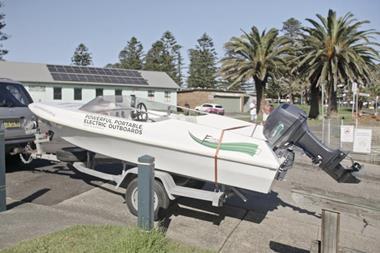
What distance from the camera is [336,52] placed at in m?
28.0

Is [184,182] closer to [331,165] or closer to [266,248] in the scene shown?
[266,248]

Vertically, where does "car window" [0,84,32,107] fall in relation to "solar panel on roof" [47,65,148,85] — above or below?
below

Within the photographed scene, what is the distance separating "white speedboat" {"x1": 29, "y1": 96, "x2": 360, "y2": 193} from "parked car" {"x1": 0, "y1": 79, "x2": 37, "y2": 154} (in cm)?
119

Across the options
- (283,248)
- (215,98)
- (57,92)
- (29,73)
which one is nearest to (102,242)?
(283,248)

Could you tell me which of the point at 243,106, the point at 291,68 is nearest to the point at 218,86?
the point at 243,106

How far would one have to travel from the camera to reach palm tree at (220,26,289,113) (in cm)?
3256

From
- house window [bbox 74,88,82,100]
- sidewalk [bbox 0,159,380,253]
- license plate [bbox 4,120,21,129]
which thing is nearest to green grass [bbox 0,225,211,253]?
sidewalk [bbox 0,159,380,253]

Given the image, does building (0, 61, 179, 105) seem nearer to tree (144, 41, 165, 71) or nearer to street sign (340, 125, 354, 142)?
street sign (340, 125, 354, 142)

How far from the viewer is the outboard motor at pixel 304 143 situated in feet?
17.7

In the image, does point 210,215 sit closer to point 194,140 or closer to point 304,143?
point 194,140

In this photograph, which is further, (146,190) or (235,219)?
(235,219)

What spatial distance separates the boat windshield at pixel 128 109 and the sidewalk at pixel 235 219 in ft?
5.07

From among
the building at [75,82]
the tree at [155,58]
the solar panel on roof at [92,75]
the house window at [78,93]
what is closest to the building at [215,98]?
the building at [75,82]

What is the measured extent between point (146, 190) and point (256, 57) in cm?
2999
